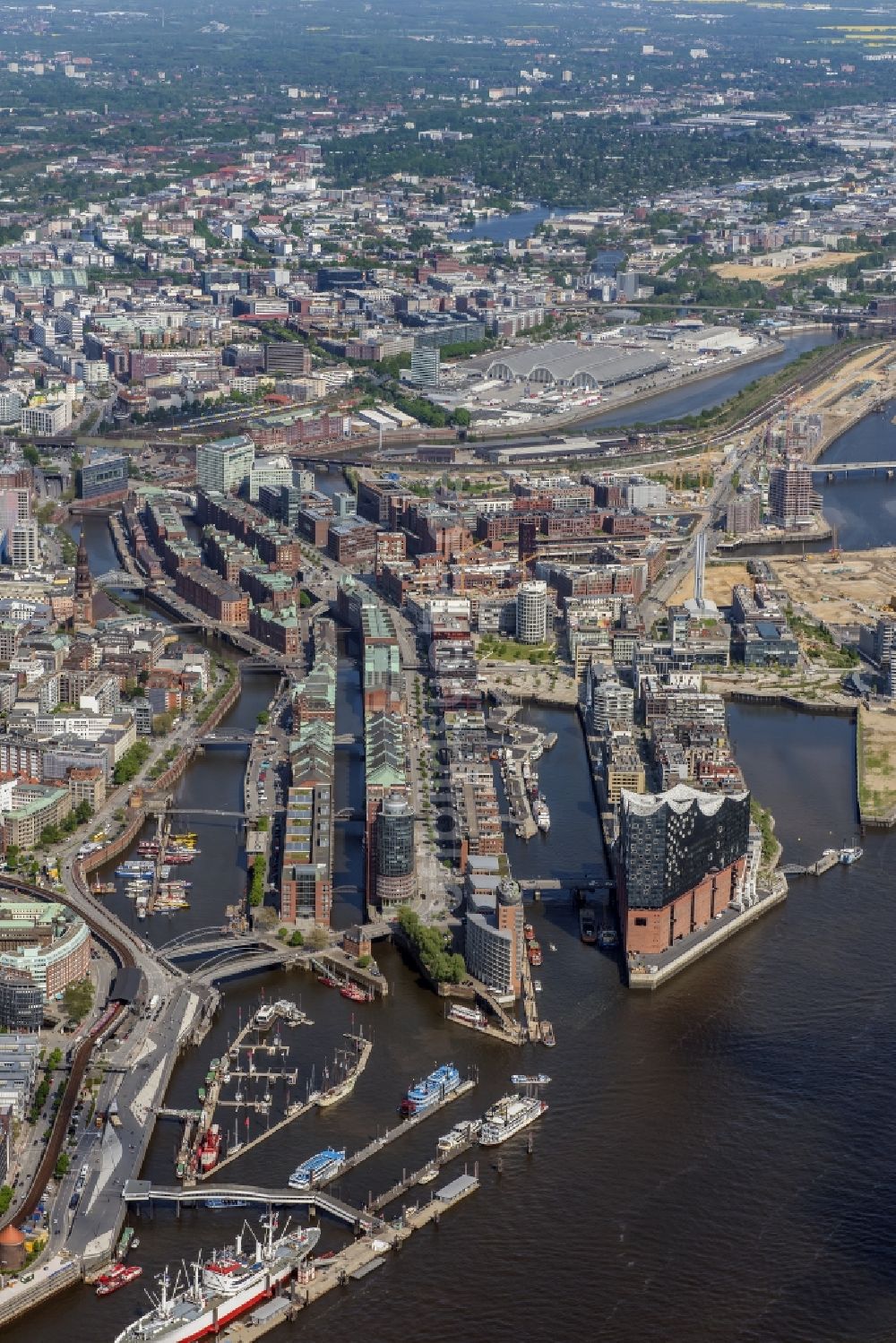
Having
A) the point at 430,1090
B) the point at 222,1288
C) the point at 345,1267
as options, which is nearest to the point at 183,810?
the point at 430,1090

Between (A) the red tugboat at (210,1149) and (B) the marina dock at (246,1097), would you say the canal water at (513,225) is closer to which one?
(B) the marina dock at (246,1097)

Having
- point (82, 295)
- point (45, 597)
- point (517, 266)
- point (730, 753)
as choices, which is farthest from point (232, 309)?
point (730, 753)

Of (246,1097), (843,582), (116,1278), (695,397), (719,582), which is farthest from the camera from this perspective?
(695,397)

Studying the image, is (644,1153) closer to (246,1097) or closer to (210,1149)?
(246,1097)

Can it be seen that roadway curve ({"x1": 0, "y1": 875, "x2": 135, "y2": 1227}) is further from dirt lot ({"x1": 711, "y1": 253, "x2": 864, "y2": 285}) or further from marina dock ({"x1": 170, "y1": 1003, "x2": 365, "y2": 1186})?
dirt lot ({"x1": 711, "y1": 253, "x2": 864, "y2": 285})

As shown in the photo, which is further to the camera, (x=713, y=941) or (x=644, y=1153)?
(x=713, y=941)

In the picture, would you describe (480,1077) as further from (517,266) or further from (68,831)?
(517,266)

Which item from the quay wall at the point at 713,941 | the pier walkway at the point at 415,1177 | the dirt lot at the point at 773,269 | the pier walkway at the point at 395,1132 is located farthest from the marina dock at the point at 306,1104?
the dirt lot at the point at 773,269

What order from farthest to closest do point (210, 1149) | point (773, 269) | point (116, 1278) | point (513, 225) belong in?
point (513, 225), point (773, 269), point (210, 1149), point (116, 1278)
